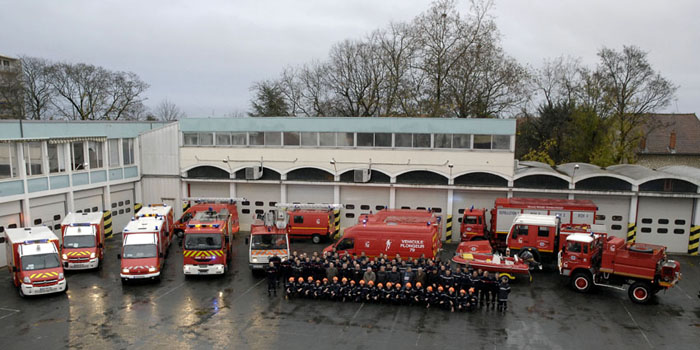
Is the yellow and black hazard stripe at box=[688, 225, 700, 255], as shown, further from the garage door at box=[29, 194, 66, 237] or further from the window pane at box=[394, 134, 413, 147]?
the garage door at box=[29, 194, 66, 237]

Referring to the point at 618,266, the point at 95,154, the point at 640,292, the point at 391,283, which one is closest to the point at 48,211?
the point at 95,154

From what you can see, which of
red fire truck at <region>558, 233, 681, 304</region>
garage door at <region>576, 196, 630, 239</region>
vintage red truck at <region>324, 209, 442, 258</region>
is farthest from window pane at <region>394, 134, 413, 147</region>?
red fire truck at <region>558, 233, 681, 304</region>

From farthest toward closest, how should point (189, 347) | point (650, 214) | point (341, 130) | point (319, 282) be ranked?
point (341, 130) → point (650, 214) → point (319, 282) → point (189, 347)

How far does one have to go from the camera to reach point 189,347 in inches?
480

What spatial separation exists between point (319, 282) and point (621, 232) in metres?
17.0

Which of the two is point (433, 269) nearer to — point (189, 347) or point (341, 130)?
point (189, 347)

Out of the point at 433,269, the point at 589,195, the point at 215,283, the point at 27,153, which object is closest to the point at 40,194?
the point at 27,153

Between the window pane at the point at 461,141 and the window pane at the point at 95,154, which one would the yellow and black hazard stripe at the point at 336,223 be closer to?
the window pane at the point at 461,141

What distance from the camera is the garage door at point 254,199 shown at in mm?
27594

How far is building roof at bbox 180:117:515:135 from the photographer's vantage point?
24844 mm

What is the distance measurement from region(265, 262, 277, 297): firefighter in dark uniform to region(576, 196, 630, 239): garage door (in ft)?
53.6

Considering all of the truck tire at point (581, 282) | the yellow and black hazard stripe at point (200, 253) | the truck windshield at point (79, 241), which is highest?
the truck windshield at point (79, 241)

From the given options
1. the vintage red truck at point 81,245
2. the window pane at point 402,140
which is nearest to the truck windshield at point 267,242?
the vintage red truck at point 81,245

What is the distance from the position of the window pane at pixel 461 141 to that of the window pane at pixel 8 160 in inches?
823
